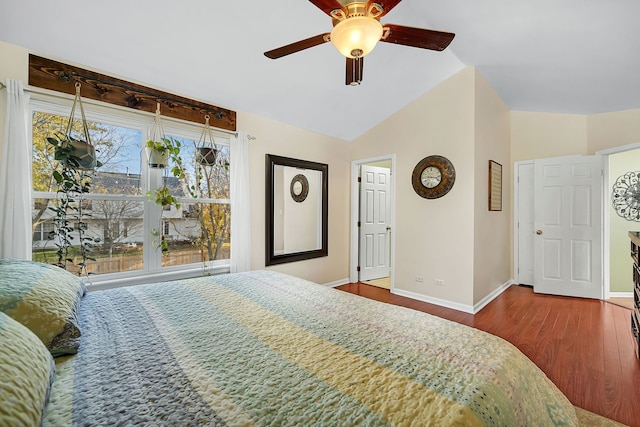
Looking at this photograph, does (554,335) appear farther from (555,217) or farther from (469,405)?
(469,405)

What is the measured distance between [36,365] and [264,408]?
1.97 ft

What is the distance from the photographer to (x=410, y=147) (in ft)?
12.7

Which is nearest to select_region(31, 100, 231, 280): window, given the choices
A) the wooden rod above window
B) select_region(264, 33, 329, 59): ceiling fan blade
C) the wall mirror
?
the wooden rod above window

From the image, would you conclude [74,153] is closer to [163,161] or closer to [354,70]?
[163,161]

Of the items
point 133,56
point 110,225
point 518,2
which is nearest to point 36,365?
point 110,225

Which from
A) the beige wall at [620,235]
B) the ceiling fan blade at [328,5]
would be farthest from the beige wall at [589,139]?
the ceiling fan blade at [328,5]

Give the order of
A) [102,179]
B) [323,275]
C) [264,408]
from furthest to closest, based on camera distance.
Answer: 1. [323,275]
2. [102,179]
3. [264,408]

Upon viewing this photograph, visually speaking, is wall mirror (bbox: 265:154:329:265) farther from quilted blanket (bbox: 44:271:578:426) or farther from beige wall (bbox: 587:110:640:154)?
beige wall (bbox: 587:110:640:154)

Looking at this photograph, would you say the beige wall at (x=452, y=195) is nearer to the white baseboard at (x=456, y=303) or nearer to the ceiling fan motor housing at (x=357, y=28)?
the white baseboard at (x=456, y=303)

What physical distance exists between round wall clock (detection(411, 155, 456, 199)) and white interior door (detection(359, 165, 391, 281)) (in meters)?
1.04

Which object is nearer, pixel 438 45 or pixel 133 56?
pixel 438 45

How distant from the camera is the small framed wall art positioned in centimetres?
372

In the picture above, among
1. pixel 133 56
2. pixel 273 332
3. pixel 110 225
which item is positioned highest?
pixel 133 56

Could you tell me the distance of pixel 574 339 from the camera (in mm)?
2629
